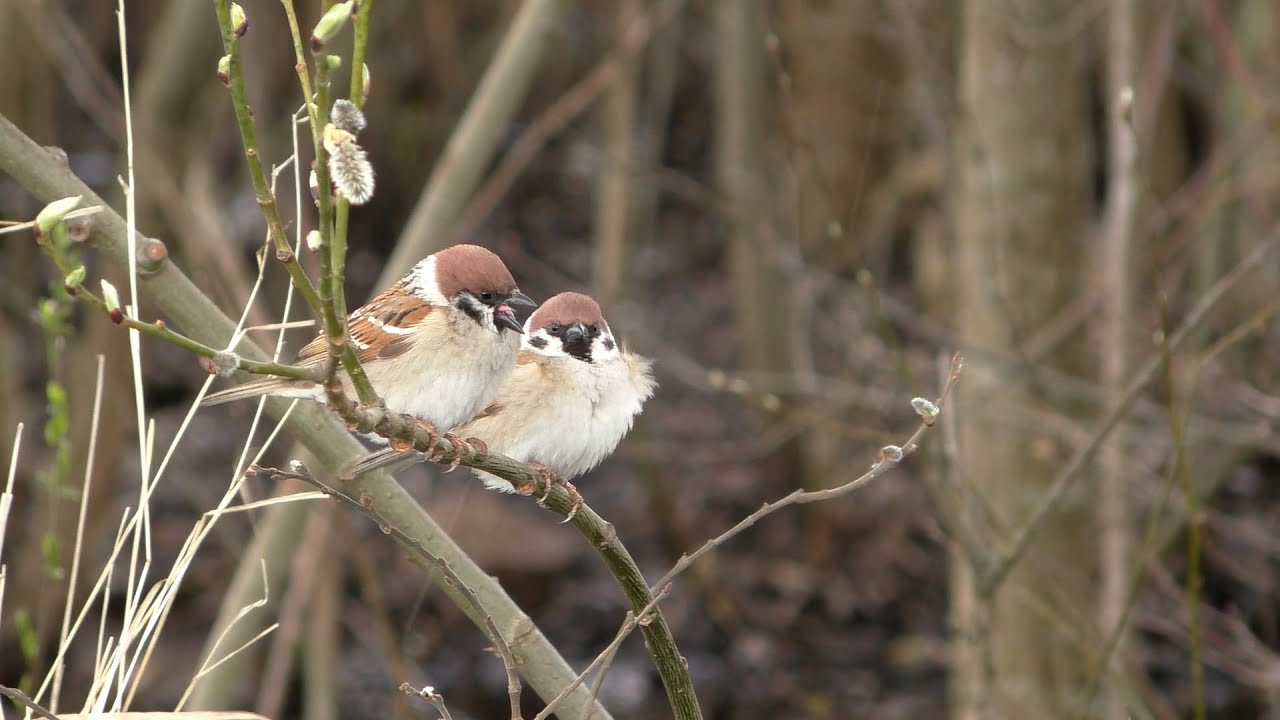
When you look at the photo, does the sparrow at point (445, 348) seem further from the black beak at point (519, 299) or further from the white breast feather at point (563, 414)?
the white breast feather at point (563, 414)

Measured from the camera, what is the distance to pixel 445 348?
252cm

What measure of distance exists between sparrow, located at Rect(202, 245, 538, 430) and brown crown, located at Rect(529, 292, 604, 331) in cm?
14

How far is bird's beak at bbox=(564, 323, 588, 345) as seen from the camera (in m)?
2.75

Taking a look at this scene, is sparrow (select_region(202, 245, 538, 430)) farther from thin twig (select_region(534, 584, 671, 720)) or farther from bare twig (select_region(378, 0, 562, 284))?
bare twig (select_region(378, 0, 562, 284))

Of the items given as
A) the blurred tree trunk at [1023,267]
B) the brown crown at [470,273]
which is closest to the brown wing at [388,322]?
the brown crown at [470,273]

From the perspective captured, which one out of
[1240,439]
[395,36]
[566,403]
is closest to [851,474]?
[1240,439]

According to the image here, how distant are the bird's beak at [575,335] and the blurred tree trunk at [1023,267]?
251cm

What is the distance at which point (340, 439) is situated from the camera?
2.51m

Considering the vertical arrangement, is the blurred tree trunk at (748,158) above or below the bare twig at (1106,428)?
above

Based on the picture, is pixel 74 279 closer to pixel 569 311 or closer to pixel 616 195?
pixel 569 311

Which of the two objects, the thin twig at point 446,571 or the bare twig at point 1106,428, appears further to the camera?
the bare twig at point 1106,428

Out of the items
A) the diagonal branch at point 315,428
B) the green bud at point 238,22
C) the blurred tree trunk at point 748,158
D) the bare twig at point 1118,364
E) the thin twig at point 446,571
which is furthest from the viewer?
the blurred tree trunk at point 748,158

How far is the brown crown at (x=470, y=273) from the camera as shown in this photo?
7.51 feet

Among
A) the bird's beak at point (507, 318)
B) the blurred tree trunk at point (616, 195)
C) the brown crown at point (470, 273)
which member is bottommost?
the bird's beak at point (507, 318)
